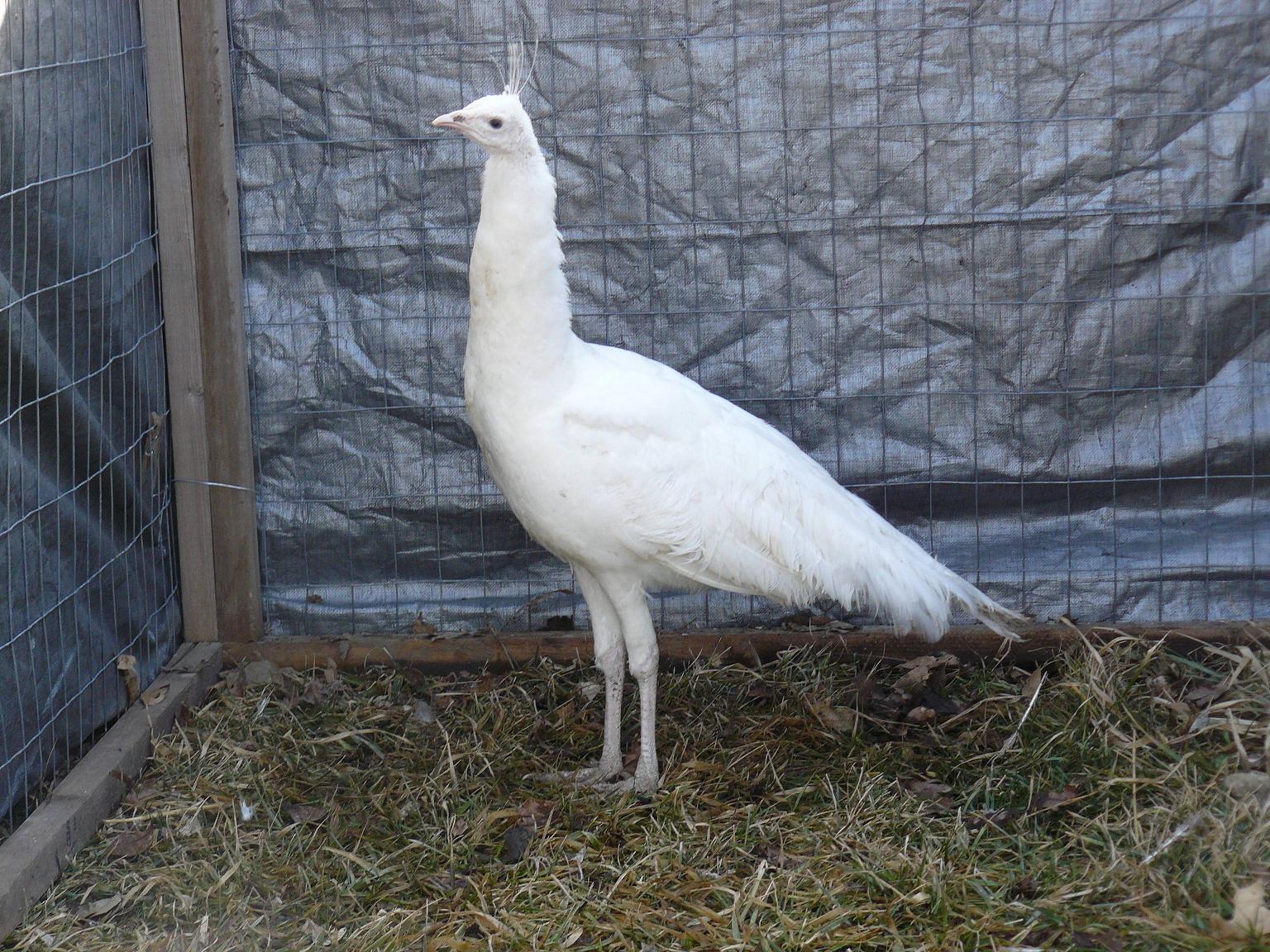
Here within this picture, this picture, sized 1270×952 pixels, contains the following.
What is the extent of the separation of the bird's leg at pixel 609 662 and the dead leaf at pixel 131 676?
1.34 metres

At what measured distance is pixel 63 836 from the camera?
3352mm

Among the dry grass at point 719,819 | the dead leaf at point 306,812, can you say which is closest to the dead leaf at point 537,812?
the dry grass at point 719,819

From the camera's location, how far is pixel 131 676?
4074mm

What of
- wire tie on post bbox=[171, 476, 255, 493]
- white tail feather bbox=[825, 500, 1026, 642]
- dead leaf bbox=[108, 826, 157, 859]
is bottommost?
dead leaf bbox=[108, 826, 157, 859]

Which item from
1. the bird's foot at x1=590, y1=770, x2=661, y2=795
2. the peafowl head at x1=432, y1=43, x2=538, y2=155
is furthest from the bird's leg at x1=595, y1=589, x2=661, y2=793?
the peafowl head at x1=432, y1=43, x2=538, y2=155

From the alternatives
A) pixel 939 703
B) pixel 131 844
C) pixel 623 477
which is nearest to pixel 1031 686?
pixel 939 703

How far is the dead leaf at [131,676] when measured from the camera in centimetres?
399

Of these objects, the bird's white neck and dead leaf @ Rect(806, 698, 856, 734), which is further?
dead leaf @ Rect(806, 698, 856, 734)

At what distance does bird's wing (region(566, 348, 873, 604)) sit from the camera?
359 centimetres

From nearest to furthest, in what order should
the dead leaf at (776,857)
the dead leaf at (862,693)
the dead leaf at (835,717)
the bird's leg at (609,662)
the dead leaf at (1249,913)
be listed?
the dead leaf at (1249,913), the dead leaf at (776,857), the bird's leg at (609,662), the dead leaf at (835,717), the dead leaf at (862,693)

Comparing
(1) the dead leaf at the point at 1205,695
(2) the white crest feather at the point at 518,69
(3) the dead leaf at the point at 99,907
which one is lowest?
(3) the dead leaf at the point at 99,907

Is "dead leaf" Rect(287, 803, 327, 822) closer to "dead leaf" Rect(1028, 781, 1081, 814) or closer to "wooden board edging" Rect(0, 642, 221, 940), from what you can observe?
"wooden board edging" Rect(0, 642, 221, 940)

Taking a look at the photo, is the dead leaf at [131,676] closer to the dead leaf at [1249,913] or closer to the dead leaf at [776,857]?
A: the dead leaf at [776,857]

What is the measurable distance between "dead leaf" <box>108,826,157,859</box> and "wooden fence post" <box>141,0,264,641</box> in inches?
44.0
